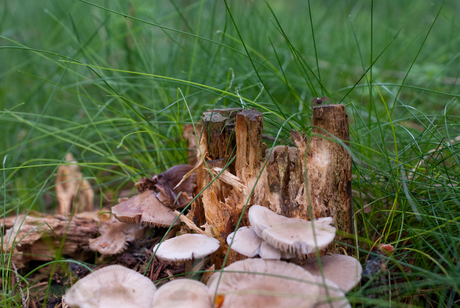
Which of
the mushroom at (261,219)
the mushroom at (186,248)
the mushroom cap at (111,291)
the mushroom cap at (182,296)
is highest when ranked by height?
the mushroom at (261,219)

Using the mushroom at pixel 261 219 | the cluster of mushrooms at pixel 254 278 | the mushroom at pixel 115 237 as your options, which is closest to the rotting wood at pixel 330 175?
the cluster of mushrooms at pixel 254 278

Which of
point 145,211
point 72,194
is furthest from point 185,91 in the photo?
point 145,211

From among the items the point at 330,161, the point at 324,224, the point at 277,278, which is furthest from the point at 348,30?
the point at 277,278

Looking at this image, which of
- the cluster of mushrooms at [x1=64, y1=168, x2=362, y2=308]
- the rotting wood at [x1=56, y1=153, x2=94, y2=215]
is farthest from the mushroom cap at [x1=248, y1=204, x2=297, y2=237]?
the rotting wood at [x1=56, y1=153, x2=94, y2=215]

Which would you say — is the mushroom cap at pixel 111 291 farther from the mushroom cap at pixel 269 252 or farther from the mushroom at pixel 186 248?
the mushroom cap at pixel 269 252

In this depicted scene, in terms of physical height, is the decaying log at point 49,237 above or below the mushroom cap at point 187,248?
below
